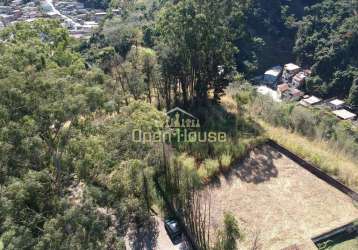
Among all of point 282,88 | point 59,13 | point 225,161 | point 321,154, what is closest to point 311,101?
point 282,88

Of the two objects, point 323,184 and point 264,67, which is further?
point 264,67

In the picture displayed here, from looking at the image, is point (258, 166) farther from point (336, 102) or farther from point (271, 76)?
point (271, 76)

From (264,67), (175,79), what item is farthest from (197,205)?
(264,67)

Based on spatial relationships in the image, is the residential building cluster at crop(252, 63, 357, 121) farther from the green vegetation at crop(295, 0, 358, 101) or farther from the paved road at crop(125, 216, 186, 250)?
the paved road at crop(125, 216, 186, 250)

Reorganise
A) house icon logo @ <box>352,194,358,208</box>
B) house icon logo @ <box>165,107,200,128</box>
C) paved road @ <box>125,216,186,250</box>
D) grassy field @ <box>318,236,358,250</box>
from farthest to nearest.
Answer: house icon logo @ <box>165,107,200,128</box> → house icon logo @ <box>352,194,358,208</box> → paved road @ <box>125,216,186,250</box> → grassy field @ <box>318,236,358,250</box>

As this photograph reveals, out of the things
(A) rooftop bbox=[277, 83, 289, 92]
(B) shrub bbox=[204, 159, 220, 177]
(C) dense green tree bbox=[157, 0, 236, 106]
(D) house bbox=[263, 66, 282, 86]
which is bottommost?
(A) rooftop bbox=[277, 83, 289, 92]

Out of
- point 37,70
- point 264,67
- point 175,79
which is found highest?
point 37,70

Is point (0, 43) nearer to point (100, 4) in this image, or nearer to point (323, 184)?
point (323, 184)

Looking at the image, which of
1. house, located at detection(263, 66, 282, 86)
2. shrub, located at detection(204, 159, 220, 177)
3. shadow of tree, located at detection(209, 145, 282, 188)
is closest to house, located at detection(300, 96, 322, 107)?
house, located at detection(263, 66, 282, 86)
